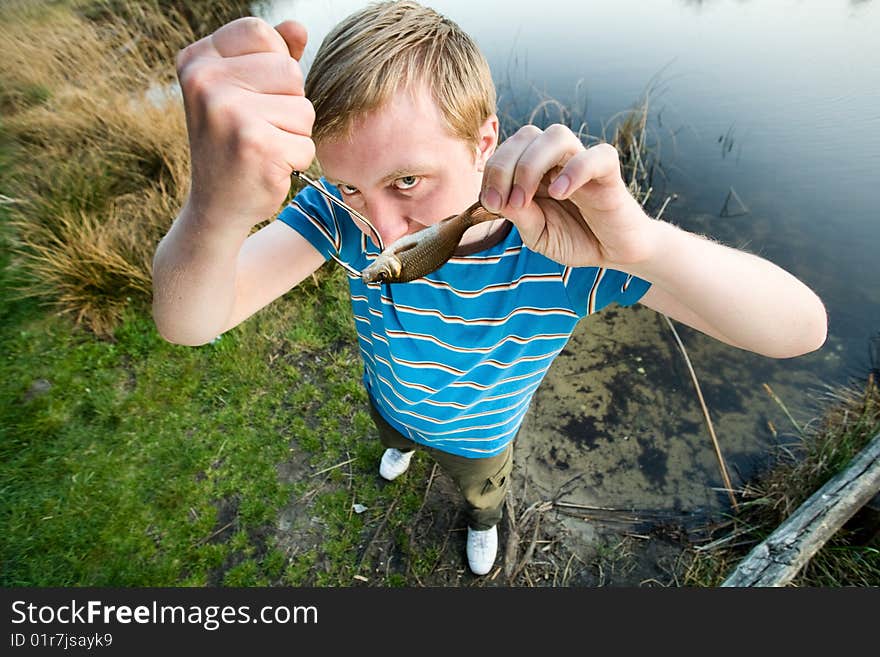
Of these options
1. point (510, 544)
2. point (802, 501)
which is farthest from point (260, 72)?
point (802, 501)

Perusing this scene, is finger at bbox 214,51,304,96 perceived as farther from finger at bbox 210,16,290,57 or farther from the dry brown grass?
the dry brown grass

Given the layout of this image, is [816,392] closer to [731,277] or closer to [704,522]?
[704,522]

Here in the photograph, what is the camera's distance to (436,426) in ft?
7.47

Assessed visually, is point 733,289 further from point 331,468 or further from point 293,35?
point 331,468

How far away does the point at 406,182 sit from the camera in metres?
1.51

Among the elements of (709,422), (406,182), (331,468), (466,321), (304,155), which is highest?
(304,155)

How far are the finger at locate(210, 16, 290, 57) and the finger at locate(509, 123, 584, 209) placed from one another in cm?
63

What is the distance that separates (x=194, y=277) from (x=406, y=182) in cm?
71

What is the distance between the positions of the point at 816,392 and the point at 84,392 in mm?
6811

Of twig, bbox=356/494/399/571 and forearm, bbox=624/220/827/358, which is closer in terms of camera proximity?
forearm, bbox=624/220/827/358

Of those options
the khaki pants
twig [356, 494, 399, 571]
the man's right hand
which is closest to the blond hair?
the man's right hand

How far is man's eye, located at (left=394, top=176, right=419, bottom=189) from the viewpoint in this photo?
58.9 inches

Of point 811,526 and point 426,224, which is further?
point 811,526

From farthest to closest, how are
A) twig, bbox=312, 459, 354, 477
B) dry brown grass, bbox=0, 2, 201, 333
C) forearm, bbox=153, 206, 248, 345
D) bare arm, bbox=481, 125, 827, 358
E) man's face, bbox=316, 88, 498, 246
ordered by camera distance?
dry brown grass, bbox=0, 2, 201, 333, twig, bbox=312, 459, 354, 477, man's face, bbox=316, 88, 498, 246, forearm, bbox=153, 206, 248, 345, bare arm, bbox=481, 125, 827, 358
